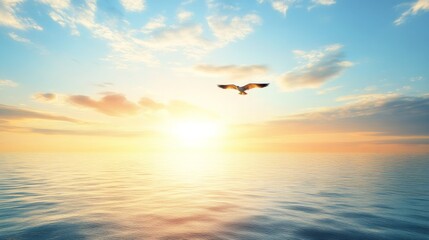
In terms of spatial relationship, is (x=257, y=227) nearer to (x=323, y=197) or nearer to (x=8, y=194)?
(x=323, y=197)

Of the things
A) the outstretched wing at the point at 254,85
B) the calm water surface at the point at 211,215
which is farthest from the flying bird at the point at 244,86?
the calm water surface at the point at 211,215

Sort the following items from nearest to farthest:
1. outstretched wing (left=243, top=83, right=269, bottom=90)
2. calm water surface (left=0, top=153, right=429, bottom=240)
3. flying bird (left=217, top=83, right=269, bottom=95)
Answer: calm water surface (left=0, top=153, right=429, bottom=240), outstretched wing (left=243, top=83, right=269, bottom=90), flying bird (left=217, top=83, right=269, bottom=95)

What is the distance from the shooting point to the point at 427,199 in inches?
996

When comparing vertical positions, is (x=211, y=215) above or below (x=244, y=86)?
below

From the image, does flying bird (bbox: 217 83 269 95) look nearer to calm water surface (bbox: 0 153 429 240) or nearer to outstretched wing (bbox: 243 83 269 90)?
outstretched wing (bbox: 243 83 269 90)

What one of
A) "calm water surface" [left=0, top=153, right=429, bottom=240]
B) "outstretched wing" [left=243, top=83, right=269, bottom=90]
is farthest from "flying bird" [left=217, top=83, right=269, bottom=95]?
"calm water surface" [left=0, top=153, right=429, bottom=240]

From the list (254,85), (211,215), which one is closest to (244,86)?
(254,85)

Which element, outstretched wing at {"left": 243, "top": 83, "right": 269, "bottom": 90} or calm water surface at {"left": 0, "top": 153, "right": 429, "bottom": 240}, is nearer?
calm water surface at {"left": 0, "top": 153, "right": 429, "bottom": 240}

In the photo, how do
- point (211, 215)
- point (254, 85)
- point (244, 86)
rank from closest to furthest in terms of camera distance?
point (211, 215), point (254, 85), point (244, 86)

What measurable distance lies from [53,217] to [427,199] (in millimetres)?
32677

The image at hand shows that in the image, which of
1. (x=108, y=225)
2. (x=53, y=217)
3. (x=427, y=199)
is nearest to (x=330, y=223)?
(x=108, y=225)

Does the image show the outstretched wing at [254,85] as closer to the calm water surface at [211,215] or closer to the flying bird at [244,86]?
the flying bird at [244,86]

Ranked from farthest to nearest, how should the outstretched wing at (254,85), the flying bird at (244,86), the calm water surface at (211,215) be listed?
1. the flying bird at (244,86)
2. the outstretched wing at (254,85)
3. the calm water surface at (211,215)

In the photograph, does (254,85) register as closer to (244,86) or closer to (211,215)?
(244,86)
